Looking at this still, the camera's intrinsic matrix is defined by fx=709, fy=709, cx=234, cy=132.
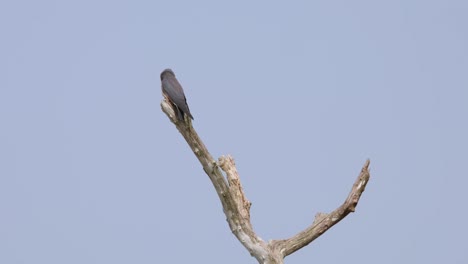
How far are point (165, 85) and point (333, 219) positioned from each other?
9.82ft

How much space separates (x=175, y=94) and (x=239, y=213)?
1856 millimetres

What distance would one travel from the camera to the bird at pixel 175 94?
9367 mm

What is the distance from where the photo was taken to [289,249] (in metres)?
9.67

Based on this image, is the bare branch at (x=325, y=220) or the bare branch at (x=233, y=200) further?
the bare branch at (x=233, y=200)

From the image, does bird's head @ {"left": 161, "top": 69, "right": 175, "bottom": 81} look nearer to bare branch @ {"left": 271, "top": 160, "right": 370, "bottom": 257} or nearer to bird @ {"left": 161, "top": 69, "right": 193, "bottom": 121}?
bird @ {"left": 161, "top": 69, "right": 193, "bottom": 121}

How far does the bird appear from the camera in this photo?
9367 millimetres

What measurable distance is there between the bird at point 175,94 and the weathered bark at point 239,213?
3.4 inches

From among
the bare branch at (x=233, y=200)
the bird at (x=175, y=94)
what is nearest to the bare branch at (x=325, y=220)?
the bare branch at (x=233, y=200)

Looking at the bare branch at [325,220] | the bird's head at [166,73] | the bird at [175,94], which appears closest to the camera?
the bare branch at [325,220]

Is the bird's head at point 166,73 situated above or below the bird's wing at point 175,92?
above

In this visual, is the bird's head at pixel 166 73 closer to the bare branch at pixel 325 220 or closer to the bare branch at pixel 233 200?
the bare branch at pixel 233 200

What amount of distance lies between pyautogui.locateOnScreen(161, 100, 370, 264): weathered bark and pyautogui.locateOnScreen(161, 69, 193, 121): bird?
87 mm

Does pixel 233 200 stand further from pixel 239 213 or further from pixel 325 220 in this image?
pixel 325 220

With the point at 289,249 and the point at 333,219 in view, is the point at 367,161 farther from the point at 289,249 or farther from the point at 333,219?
the point at 289,249
